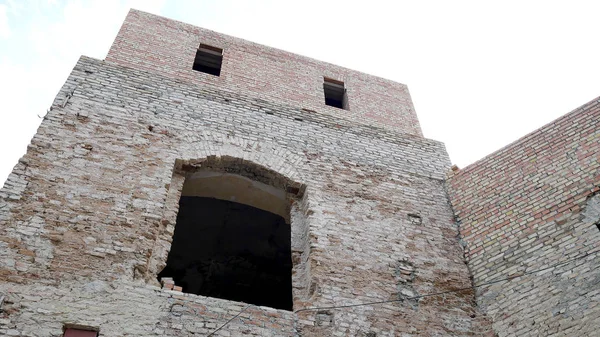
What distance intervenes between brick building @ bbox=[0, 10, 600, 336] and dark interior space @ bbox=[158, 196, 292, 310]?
2.74 m

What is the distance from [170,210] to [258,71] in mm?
3967

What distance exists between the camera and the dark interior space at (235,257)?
10.1m

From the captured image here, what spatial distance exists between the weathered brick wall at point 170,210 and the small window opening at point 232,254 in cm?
276

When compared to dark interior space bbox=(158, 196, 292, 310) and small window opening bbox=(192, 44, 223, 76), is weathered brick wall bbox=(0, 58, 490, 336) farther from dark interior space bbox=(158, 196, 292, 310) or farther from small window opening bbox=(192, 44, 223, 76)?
dark interior space bbox=(158, 196, 292, 310)

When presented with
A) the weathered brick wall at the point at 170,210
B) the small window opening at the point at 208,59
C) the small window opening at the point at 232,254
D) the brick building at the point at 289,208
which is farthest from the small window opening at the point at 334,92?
the small window opening at the point at 232,254

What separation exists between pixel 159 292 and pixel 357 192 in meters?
3.14

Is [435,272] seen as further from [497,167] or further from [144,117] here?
[144,117]

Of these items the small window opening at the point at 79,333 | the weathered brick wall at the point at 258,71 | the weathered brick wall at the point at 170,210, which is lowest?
the small window opening at the point at 79,333

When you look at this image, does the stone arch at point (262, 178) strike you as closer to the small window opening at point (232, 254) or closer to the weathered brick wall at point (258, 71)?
the weathered brick wall at point (258, 71)

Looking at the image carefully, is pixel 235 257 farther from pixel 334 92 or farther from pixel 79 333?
pixel 79 333

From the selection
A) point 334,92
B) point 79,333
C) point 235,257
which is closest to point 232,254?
point 235,257

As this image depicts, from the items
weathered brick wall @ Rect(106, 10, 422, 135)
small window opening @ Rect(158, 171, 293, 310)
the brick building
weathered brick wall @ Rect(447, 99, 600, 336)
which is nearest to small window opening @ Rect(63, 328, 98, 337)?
the brick building

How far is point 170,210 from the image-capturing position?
19.9 feet

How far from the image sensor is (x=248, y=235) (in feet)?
33.6
